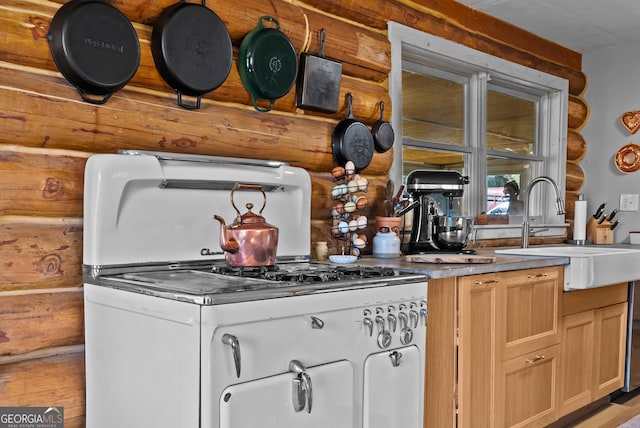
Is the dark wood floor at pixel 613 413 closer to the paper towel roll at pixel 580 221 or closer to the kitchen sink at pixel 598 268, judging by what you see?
Answer: the kitchen sink at pixel 598 268

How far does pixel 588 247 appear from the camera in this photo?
3.92 meters

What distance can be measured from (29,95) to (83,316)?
0.70 meters

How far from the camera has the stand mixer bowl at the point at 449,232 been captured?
2.89 m

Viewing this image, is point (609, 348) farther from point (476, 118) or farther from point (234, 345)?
point (234, 345)

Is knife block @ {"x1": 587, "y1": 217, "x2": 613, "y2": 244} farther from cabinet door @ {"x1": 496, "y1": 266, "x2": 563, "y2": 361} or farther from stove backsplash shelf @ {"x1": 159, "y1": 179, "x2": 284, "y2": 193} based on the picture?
stove backsplash shelf @ {"x1": 159, "y1": 179, "x2": 284, "y2": 193}

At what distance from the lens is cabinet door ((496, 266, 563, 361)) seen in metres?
2.47

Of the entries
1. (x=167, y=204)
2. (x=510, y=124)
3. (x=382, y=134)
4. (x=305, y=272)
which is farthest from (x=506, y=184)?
(x=167, y=204)

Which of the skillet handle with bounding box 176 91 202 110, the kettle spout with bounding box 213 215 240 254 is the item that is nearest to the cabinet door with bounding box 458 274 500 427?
the kettle spout with bounding box 213 215 240 254

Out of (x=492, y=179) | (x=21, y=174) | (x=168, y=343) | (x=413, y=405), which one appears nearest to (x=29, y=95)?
(x=21, y=174)

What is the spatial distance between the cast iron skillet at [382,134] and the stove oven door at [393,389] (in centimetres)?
117

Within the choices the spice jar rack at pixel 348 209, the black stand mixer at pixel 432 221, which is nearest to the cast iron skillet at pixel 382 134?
the black stand mixer at pixel 432 221

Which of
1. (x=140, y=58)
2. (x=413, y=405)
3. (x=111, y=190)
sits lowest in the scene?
(x=413, y=405)

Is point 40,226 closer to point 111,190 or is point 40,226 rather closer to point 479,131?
point 111,190

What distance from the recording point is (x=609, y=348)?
322 centimetres
